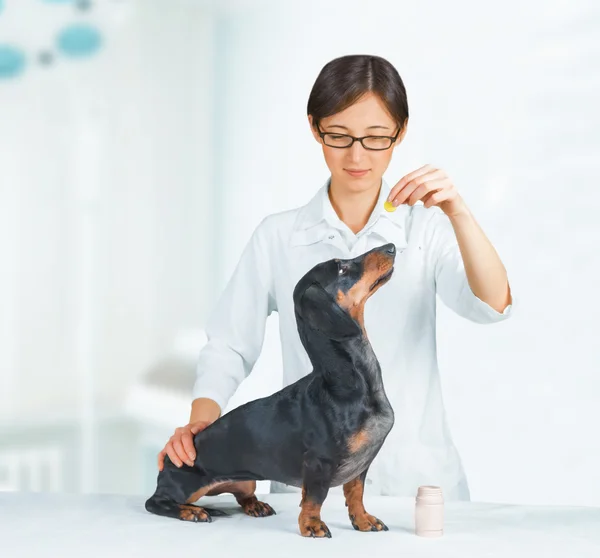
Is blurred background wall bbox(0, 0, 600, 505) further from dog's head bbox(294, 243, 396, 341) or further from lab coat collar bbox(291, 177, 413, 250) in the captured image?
dog's head bbox(294, 243, 396, 341)

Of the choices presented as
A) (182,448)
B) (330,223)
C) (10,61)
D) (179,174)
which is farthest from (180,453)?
(10,61)

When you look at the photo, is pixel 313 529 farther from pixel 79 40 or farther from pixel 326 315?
pixel 79 40

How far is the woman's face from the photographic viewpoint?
147cm

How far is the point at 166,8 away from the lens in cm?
360

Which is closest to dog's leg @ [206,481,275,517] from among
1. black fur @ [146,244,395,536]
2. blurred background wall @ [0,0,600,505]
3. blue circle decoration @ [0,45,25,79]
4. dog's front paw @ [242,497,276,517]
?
dog's front paw @ [242,497,276,517]

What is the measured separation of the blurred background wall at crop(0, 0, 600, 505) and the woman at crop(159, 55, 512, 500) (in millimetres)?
1184

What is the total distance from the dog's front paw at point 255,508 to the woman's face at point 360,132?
1.82 feet

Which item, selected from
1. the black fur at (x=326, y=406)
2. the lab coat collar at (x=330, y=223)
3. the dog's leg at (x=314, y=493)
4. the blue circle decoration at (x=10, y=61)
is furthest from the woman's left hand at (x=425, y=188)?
the blue circle decoration at (x=10, y=61)

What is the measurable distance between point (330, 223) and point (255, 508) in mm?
533

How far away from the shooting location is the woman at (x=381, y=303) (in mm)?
1600

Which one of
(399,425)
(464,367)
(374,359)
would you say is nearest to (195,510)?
(374,359)

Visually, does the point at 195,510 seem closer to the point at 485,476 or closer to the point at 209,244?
the point at 485,476

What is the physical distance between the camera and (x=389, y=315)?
1.70 meters

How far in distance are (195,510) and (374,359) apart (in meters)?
0.37
